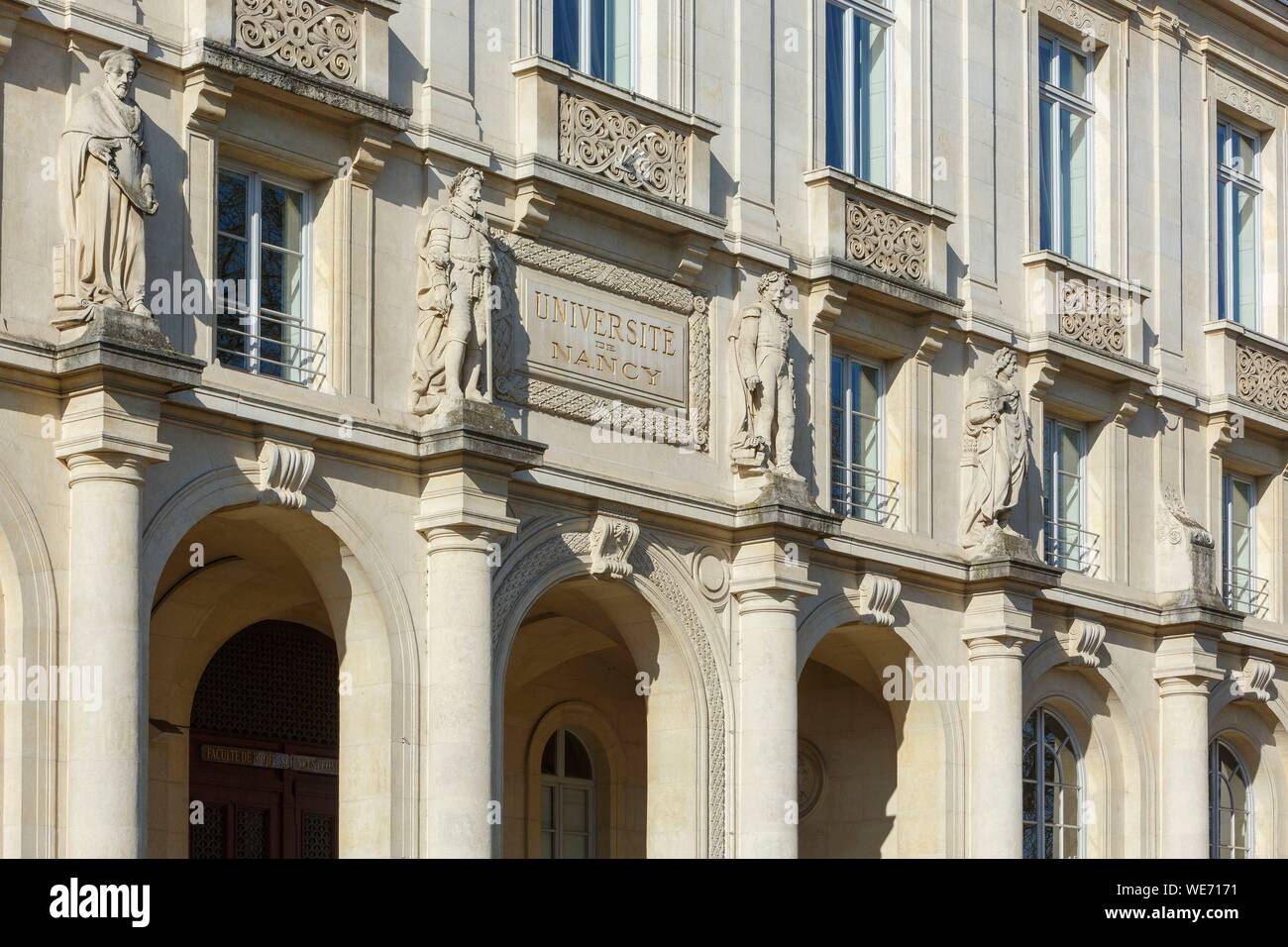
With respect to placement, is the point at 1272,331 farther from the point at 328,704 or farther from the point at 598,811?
the point at 328,704

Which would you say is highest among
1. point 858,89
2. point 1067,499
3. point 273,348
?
point 858,89

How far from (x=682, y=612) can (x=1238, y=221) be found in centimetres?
1255

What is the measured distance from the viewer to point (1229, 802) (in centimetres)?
3088

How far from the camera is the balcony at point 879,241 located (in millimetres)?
24562

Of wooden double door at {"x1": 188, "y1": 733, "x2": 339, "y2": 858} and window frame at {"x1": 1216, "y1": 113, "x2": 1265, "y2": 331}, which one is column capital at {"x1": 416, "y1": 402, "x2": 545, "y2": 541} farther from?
window frame at {"x1": 1216, "y1": 113, "x2": 1265, "y2": 331}

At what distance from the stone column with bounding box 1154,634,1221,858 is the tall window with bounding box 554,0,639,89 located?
9.72 meters

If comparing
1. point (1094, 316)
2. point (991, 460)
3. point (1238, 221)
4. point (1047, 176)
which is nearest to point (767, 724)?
point (991, 460)

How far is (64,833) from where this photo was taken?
17359mm

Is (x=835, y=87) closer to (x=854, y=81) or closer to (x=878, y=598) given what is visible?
(x=854, y=81)

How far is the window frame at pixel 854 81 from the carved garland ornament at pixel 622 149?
→ 2693mm

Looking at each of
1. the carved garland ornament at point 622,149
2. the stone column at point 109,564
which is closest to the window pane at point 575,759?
the carved garland ornament at point 622,149

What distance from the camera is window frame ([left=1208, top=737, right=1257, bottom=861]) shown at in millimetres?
29969

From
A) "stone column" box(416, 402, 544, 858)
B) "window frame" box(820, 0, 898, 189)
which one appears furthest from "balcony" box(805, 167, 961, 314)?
"stone column" box(416, 402, 544, 858)

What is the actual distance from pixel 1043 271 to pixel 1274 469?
5782mm
